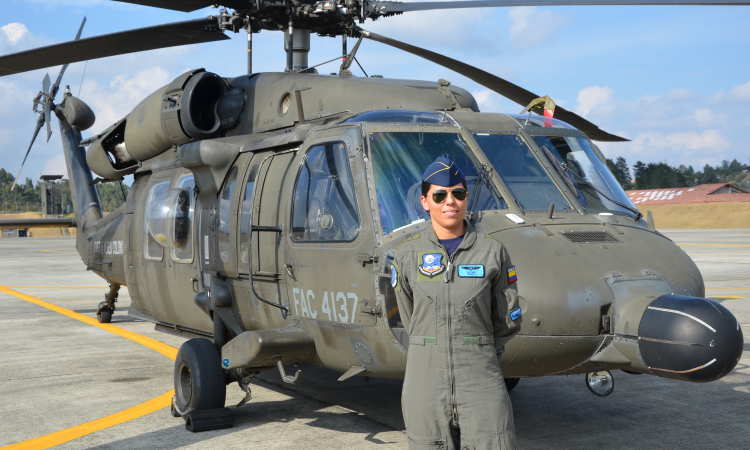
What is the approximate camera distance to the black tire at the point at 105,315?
38.5 ft

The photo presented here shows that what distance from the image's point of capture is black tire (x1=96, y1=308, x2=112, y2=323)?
11734 millimetres

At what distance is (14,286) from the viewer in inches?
712

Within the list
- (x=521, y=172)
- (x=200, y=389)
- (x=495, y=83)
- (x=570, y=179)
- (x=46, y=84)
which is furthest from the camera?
(x=46, y=84)

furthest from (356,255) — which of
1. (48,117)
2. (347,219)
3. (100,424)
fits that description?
(48,117)

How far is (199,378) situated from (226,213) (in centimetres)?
146

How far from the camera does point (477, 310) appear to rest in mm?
3006

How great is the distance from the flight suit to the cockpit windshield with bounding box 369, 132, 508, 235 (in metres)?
1.63

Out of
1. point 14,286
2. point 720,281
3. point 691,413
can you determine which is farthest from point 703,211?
point 691,413

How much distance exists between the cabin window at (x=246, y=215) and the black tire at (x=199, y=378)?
2.53 feet

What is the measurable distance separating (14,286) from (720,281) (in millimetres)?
16766

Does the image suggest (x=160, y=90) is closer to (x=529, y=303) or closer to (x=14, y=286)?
(x=529, y=303)

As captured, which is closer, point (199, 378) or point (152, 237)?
point (199, 378)

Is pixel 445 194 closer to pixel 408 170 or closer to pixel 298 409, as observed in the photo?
pixel 408 170

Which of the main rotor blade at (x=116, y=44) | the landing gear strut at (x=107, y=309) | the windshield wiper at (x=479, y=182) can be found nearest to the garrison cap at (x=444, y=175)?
the windshield wiper at (x=479, y=182)
